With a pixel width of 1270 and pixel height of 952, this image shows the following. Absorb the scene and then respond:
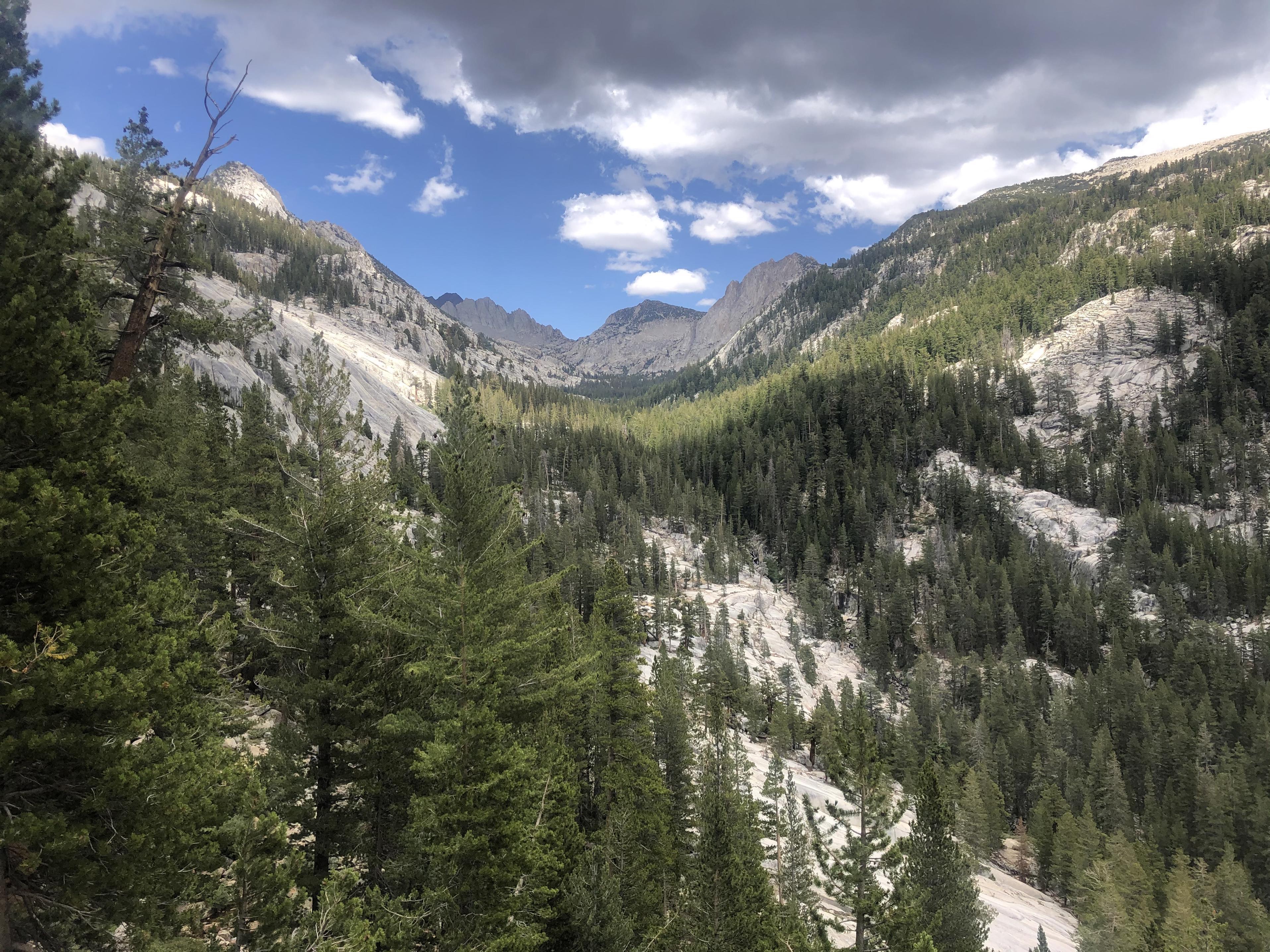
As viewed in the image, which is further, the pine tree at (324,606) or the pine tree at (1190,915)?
the pine tree at (1190,915)

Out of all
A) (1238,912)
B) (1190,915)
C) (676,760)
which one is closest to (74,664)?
(676,760)

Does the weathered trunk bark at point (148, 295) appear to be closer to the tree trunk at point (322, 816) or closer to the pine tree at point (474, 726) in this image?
the pine tree at point (474, 726)

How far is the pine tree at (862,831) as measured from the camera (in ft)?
50.9

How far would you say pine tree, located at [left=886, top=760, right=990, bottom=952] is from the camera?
19125mm

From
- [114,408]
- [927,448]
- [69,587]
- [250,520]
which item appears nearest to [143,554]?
[69,587]

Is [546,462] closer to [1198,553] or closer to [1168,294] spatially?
[1198,553]

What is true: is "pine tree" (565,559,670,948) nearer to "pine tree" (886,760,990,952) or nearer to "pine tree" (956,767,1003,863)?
"pine tree" (886,760,990,952)

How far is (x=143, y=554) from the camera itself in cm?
775

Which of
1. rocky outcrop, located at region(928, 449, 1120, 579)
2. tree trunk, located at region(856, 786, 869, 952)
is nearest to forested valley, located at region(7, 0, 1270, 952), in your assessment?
tree trunk, located at region(856, 786, 869, 952)

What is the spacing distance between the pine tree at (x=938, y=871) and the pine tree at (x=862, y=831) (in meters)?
3.05

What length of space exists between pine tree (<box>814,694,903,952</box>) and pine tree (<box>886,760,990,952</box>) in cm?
305

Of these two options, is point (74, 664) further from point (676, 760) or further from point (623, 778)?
point (676, 760)

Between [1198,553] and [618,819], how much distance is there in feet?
432

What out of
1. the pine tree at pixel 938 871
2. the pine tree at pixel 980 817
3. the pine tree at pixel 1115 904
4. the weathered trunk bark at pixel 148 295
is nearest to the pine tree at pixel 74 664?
the weathered trunk bark at pixel 148 295
